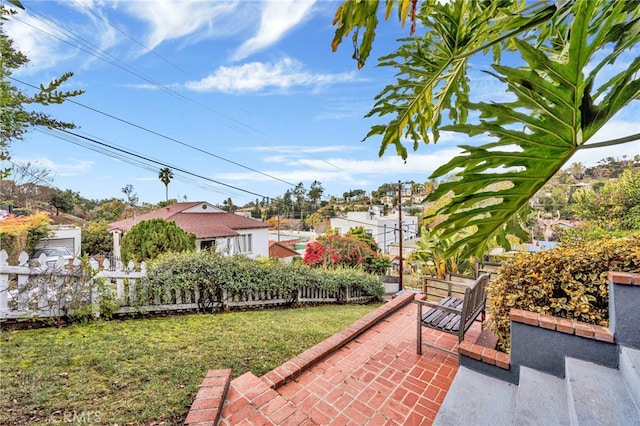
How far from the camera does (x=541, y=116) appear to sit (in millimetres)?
908

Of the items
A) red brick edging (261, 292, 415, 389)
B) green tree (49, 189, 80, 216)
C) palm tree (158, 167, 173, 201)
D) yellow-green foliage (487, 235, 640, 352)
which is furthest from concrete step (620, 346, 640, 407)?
green tree (49, 189, 80, 216)

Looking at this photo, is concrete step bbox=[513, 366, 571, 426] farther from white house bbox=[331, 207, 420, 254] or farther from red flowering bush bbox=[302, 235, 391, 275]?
white house bbox=[331, 207, 420, 254]

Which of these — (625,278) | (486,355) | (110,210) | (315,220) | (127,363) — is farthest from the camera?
(315,220)

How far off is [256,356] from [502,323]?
2.63 meters

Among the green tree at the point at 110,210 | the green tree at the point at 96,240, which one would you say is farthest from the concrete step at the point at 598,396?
the green tree at the point at 110,210

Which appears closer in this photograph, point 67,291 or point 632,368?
point 632,368

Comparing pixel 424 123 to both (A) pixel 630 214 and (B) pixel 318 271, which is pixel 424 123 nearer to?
(B) pixel 318 271

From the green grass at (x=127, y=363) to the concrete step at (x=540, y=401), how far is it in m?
2.22

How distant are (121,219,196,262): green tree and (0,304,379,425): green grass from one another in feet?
14.9

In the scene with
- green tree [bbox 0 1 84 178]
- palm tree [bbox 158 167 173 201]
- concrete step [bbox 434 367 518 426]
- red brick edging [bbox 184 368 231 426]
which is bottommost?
concrete step [bbox 434 367 518 426]

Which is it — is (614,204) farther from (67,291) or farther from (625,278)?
(67,291)

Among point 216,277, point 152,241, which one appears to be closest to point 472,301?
point 216,277

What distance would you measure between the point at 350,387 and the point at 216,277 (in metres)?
3.77

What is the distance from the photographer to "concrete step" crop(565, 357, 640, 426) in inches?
53.3
